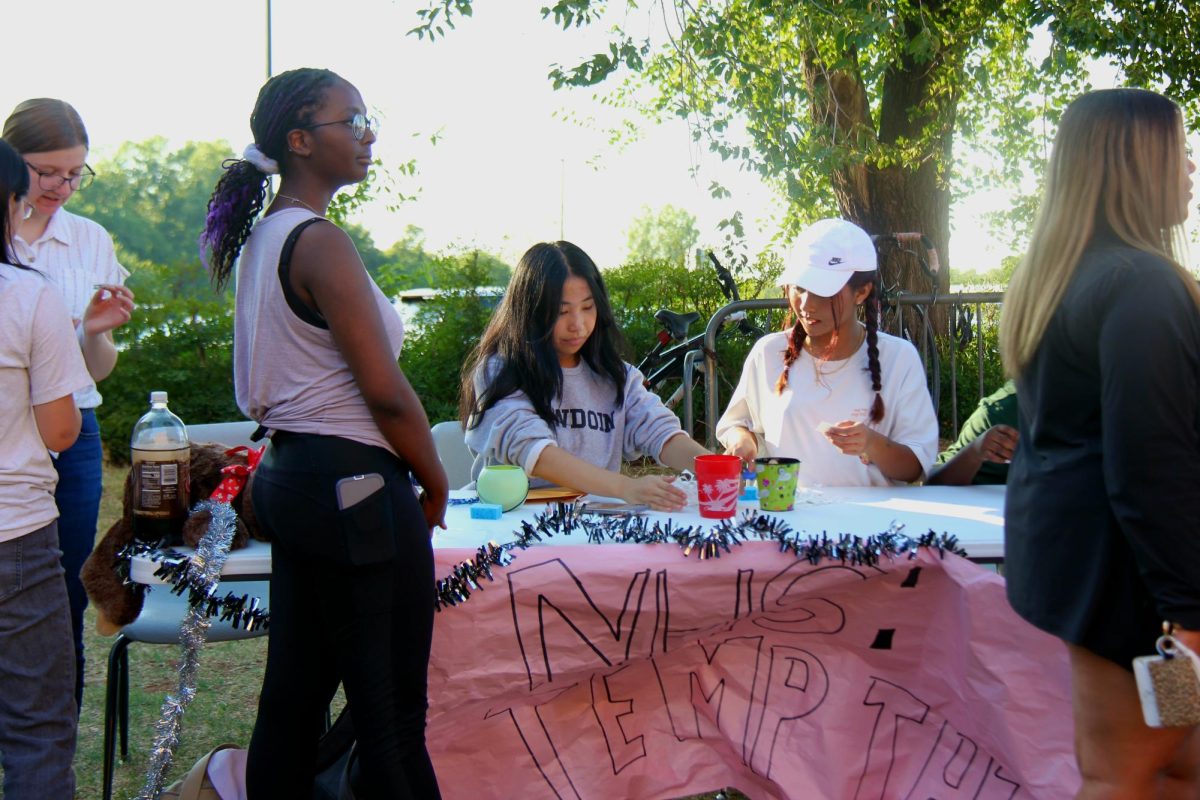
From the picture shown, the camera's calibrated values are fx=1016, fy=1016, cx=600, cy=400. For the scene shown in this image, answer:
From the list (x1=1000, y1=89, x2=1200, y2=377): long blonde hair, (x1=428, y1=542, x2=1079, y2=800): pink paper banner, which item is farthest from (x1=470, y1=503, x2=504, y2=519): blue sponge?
(x1=1000, y1=89, x2=1200, y2=377): long blonde hair

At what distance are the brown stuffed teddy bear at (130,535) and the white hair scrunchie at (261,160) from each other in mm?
679

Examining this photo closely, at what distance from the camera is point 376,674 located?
1.75 m

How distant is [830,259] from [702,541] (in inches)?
39.3

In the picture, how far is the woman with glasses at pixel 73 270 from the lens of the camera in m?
2.44

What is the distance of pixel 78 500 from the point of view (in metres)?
2.55

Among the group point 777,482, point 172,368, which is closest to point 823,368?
point 777,482

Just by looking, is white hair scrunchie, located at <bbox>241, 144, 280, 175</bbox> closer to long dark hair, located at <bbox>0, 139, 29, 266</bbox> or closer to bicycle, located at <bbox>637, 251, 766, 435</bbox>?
long dark hair, located at <bbox>0, 139, 29, 266</bbox>

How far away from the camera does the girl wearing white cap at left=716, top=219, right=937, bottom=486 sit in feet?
9.03

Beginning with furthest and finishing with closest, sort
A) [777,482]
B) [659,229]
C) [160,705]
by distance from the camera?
[659,229]
[160,705]
[777,482]

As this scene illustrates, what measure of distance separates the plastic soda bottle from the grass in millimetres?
1102

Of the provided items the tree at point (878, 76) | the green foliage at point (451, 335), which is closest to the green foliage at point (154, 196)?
the green foliage at point (451, 335)

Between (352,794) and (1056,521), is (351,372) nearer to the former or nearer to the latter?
(352,794)

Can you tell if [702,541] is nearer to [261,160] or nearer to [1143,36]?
[261,160]

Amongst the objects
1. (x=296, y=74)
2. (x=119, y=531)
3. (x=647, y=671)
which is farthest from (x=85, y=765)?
(x=296, y=74)
